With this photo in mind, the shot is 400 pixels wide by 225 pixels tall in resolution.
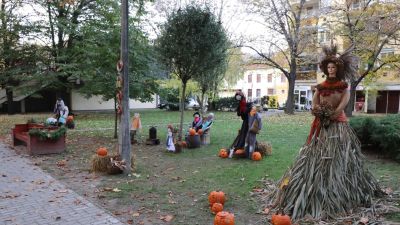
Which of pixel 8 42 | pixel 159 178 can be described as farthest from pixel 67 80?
pixel 159 178

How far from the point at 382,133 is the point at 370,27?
1692 cm

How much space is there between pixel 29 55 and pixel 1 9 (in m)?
3.89

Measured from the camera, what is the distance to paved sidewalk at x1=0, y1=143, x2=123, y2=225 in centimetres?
479

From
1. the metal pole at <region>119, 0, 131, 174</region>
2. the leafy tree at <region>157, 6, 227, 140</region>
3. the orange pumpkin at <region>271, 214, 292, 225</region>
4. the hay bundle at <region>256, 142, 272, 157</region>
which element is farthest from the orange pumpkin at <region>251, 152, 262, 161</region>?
the orange pumpkin at <region>271, 214, 292, 225</region>

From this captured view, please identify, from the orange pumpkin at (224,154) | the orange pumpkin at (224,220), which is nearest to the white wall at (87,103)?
the orange pumpkin at (224,154)

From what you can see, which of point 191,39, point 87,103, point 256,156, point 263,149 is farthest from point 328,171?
point 87,103

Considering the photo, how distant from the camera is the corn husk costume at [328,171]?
477 cm

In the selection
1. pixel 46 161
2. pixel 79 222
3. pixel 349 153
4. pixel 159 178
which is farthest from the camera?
pixel 46 161

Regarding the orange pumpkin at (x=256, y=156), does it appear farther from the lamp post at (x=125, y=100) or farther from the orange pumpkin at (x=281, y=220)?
the orange pumpkin at (x=281, y=220)

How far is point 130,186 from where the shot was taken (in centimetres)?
648

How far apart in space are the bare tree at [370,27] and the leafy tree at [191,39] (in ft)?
45.7

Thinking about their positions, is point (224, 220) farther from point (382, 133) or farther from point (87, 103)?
point (87, 103)

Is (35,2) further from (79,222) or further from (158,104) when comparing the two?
(79,222)

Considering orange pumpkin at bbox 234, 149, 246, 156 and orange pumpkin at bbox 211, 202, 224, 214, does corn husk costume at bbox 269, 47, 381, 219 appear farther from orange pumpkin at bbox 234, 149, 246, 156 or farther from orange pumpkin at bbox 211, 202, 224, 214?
orange pumpkin at bbox 234, 149, 246, 156
